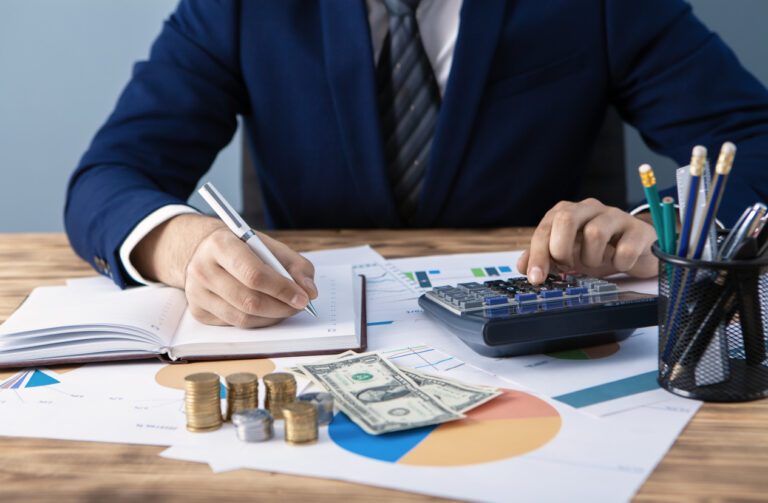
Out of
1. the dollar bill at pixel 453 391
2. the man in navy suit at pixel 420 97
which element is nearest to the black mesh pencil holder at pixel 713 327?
the dollar bill at pixel 453 391

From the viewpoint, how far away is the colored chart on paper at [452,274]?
0.90 m

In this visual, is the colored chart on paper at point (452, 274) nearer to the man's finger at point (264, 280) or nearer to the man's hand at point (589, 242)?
the man's hand at point (589, 242)

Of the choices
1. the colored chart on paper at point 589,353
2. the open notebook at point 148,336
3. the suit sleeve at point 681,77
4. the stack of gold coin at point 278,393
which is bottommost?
the open notebook at point 148,336

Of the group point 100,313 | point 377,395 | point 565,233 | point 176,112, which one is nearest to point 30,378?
point 100,313

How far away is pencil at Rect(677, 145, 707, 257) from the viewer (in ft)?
1.58

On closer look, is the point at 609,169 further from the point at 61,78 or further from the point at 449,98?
the point at 61,78

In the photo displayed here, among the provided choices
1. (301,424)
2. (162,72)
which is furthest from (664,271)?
(162,72)

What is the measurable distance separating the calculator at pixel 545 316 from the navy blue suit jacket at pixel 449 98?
62 centimetres

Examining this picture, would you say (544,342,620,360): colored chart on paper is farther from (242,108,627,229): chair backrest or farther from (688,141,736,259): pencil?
(242,108,627,229): chair backrest

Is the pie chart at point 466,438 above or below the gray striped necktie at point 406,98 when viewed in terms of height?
below

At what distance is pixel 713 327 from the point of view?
20.4 inches

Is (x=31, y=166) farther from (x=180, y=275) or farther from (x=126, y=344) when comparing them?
(x=126, y=344)

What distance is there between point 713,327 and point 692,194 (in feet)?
0.32

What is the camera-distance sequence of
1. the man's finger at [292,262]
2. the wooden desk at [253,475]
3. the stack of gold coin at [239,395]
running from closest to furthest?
the wooden desk at [253,475]
the stack of gold coin at [239,395]
the man's finger at [292,262]
